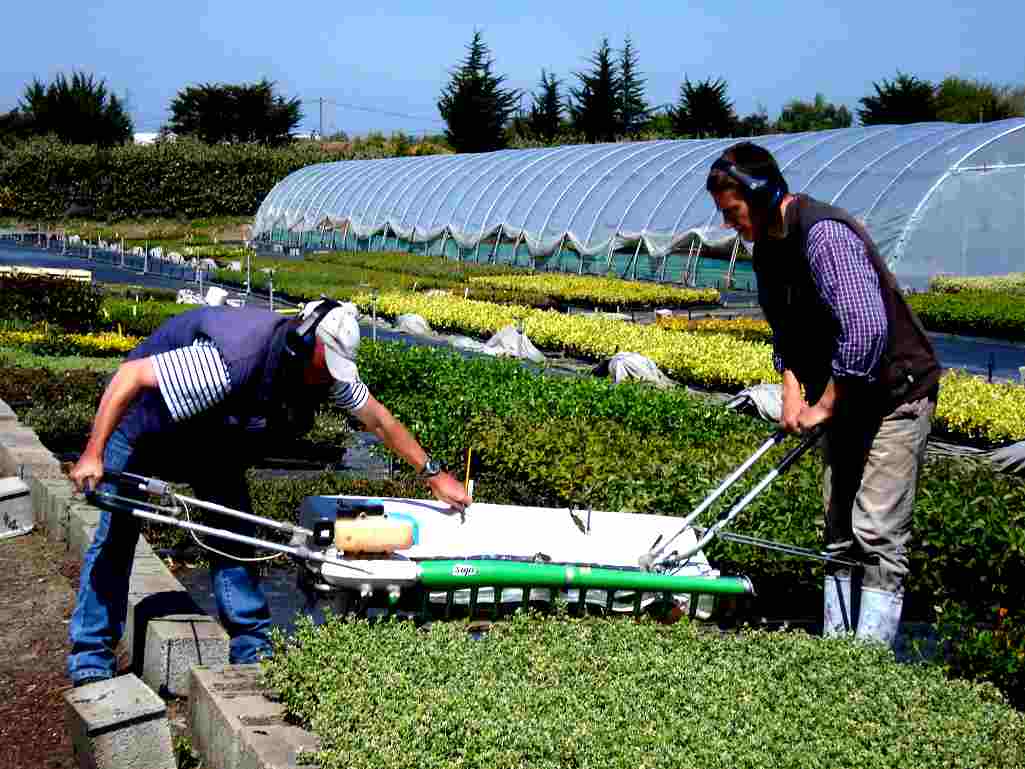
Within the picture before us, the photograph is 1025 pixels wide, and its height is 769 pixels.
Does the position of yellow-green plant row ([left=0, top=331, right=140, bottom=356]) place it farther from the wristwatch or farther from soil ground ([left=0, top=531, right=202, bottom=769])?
the wristwatch

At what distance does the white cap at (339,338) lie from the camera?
14.6 feet

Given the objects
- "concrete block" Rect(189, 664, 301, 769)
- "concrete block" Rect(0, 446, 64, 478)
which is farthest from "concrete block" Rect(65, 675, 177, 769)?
"concrete block" Rect(0, 446, 64, 478)

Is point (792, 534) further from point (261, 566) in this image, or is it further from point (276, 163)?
point (276, 163)

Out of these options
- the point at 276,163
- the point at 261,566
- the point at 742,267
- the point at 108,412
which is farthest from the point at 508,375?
the point at 276,163

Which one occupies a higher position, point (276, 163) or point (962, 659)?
point (276, 163)

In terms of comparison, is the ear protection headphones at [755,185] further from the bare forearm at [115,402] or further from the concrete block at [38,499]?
the concrete block at [38,499]

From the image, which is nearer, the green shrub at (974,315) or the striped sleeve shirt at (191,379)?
the striped sleeve shirt at (191,379)

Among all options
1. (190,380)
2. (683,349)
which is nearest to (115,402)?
(190,380)

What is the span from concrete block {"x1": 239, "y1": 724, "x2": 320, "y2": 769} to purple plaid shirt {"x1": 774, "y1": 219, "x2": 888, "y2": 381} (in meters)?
2.12

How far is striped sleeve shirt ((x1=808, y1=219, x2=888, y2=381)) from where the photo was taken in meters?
4.39

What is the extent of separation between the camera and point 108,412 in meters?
4.32

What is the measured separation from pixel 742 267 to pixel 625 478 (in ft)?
55.2

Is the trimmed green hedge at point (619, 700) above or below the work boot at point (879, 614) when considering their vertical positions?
below

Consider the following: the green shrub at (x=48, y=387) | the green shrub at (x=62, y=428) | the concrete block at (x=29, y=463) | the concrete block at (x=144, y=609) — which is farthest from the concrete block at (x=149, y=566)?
the green shrub at (x=48, y=387)
